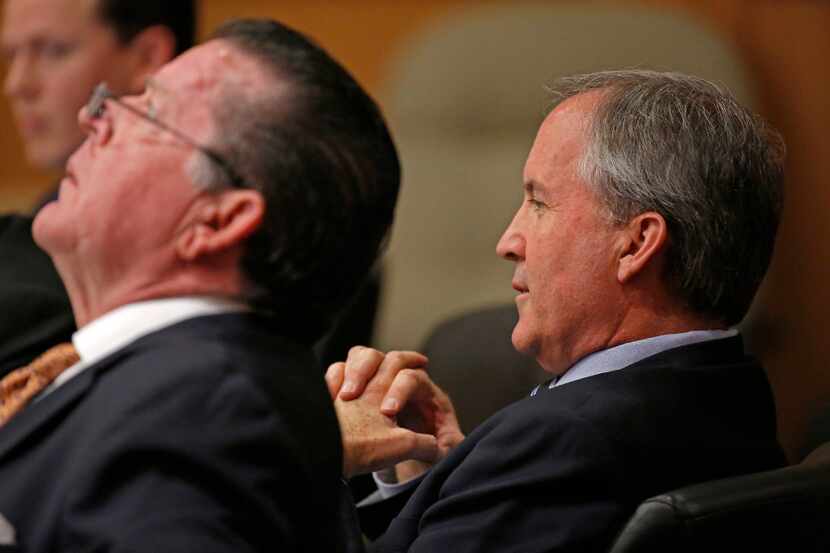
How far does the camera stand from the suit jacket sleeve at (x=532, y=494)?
150cm

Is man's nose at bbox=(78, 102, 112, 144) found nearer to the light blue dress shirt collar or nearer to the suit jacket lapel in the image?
the suit jacket lapel

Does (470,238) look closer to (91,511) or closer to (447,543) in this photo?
(447,543)

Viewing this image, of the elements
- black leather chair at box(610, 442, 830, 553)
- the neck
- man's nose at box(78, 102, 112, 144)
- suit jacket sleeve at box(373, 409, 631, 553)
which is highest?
man's nose at box(78, 102, 112, 144)

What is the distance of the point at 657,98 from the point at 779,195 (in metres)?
0.19

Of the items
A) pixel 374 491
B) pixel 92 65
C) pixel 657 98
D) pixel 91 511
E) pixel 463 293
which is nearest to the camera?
pixel 91 511

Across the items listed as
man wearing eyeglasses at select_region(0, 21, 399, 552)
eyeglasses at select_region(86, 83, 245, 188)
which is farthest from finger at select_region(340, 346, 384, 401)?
eyeglasses at select_region(86, 83, 245, 188)

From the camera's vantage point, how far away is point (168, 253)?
1278 mm

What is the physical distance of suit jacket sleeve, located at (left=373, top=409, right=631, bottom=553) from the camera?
59.1 inches

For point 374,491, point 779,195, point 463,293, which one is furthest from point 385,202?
point 463,293

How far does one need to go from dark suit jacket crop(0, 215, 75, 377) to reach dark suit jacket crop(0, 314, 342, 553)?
0.65 metres

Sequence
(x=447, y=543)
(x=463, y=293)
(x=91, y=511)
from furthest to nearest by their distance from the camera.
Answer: (x=463, y=293) < (x=447, y=543) < (x=91, y=511)

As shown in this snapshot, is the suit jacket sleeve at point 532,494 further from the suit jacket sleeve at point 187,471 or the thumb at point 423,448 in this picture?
the suit jacket sleeve at point 187,471

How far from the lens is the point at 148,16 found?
2.48 meters

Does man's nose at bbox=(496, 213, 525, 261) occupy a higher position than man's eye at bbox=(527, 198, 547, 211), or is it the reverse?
man's eye at bbox=(527, 198, 547, 211)
